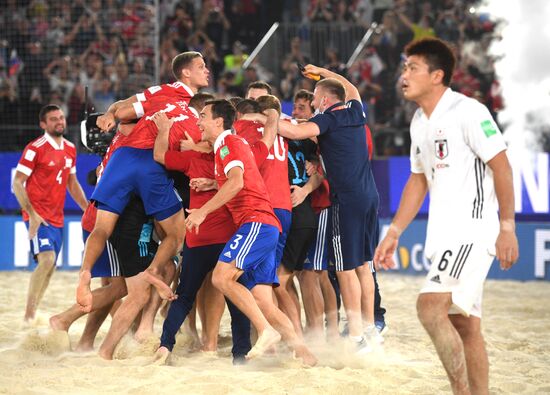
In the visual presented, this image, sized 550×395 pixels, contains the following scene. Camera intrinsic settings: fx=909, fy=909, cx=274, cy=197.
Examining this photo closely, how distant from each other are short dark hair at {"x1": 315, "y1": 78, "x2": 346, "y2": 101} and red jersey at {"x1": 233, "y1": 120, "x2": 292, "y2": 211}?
0.57 meters

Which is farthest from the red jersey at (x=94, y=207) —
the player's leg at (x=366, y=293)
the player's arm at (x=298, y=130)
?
the player's leg at (x=366, y=293)

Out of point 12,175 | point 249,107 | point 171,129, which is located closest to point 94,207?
point 171,129

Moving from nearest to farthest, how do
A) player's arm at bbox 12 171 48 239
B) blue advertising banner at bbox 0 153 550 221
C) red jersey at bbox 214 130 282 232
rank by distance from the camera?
red jersey at bbox 214 130 282 232 → player's arm at bbox 12 171 48 239 → blue advertising banner at bbox 0 153 550 221

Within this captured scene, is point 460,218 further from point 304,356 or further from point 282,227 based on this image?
point 282,227

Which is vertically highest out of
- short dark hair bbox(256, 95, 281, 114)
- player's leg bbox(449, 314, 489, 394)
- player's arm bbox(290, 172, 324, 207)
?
short dark hair bbox(256, 95, 281, 114)

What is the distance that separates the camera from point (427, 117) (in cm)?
534

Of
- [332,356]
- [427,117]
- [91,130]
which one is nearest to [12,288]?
[91,130]

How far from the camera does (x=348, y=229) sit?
763 cm

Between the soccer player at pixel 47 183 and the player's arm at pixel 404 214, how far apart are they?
17.8 feet

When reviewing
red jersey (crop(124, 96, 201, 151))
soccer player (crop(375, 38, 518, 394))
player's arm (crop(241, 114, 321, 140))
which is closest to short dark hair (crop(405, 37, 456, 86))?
soccer player (crop(375, 38, 518, 394))

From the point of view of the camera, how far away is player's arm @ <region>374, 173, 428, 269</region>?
5.39 m

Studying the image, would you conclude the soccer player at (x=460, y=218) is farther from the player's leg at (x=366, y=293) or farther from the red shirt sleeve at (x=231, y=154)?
the player's leg at (x=366, y=293)

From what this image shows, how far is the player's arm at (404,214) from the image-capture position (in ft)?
17.7

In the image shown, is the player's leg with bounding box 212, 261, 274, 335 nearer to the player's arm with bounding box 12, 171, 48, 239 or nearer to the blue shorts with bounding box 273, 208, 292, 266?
the blue shorts with bounding box 273, 208, 292, 266
